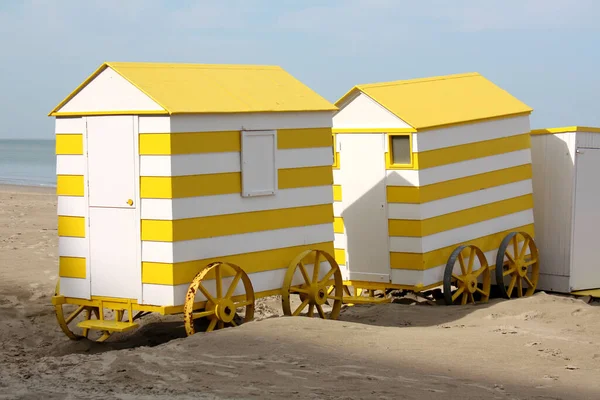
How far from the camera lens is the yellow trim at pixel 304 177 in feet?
32.5

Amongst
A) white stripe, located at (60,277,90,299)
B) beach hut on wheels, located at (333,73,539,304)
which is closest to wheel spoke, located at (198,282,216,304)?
white stripe, located at (60,277,90,299)

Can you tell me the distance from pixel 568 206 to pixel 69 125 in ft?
22.8

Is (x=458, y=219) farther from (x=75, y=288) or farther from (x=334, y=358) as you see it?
(x=75, y=288)

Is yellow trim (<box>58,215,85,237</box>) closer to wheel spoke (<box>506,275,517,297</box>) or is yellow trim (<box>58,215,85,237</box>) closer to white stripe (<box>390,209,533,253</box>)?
white stripe (<box>390,209,533,253</box>)

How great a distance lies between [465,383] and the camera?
734cm

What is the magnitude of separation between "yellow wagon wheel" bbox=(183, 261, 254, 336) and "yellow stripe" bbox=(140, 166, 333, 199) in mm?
699

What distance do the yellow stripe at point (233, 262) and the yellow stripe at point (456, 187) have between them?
124 centimetres

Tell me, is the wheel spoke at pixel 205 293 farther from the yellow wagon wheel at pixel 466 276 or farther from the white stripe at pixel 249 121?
the yellow wagon wheel at pixel 466 276

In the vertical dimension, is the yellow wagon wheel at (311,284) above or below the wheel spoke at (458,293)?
above

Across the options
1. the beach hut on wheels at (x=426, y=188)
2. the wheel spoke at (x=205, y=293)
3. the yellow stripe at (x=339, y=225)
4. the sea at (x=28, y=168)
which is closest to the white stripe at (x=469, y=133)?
the beach hut on wheels at (x=426, y=188)

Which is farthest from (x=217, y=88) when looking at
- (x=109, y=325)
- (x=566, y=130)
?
(x=566, y=130)

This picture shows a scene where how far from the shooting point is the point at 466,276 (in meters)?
11.9

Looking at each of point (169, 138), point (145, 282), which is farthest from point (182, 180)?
point (145, 282)

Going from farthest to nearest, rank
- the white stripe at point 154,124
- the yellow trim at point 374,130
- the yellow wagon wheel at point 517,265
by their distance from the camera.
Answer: the yellow wagon wheel at point 517,265, the yellow trim at point 374,130, the white stripe at point 154,124
